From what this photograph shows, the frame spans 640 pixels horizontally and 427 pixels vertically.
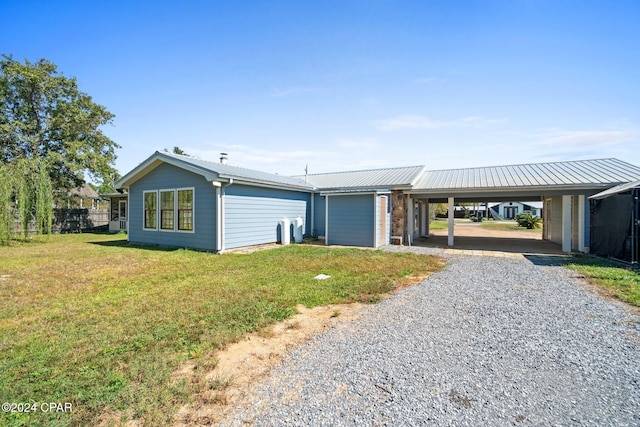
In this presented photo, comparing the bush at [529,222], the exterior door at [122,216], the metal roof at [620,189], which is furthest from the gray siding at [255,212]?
the bush at [529,222]

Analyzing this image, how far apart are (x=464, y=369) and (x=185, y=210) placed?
10130 mm

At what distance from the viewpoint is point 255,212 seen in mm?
10914

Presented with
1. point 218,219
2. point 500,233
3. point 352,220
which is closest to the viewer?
point 218,219

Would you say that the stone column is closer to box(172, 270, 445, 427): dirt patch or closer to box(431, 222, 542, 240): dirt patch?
box(431, 222, 542, 240): dirt patch

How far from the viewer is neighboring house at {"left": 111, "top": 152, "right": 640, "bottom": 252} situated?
9859 mm

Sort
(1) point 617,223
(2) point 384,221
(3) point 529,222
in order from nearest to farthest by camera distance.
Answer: (1) point 617,223 < (2) point 384,221 < (3) point 529,222

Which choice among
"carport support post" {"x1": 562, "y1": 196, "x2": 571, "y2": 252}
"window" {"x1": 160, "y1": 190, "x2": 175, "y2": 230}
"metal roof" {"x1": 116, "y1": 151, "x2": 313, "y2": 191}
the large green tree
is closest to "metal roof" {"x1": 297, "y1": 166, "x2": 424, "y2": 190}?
"metal roof" {"x1": 116, "y1": 151, "x2": 313, "y2": 191}

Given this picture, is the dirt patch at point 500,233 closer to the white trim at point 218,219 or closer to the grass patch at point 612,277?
the grass patch at point 612,277

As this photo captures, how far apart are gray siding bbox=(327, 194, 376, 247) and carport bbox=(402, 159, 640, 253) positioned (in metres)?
1.94

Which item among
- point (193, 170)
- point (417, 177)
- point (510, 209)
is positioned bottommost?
point (510, 209)

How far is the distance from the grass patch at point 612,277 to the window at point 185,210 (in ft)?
36.7

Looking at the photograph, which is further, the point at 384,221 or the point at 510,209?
the point at 510,209

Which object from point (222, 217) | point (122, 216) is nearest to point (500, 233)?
point (222, 217)
